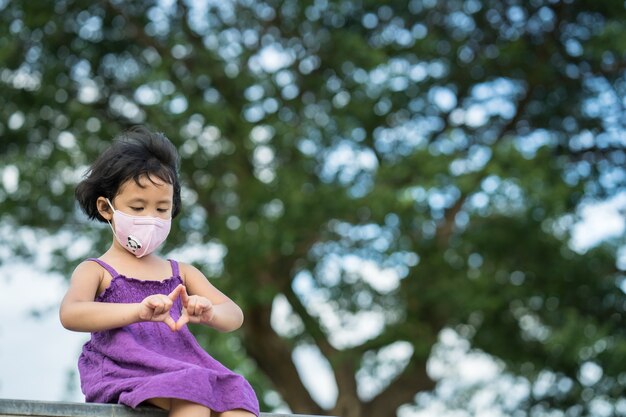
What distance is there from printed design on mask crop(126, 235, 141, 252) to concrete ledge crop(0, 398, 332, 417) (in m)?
0.45

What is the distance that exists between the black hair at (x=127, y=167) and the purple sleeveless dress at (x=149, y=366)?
21cm

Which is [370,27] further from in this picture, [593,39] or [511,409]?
[511,409]

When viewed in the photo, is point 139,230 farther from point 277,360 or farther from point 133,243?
point 277,360

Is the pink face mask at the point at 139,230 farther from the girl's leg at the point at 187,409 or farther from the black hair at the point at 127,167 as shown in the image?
the girl's leg at the point at 187,409

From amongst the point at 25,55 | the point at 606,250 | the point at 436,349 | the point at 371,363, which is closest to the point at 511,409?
the point at 436,349

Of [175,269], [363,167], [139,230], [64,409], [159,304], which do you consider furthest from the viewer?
[363,167]

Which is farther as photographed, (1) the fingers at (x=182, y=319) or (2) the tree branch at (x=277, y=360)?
(2) the tree branch at (x=277, y=360)

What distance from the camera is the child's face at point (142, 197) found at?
10.2 ft

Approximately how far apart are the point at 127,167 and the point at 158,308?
482 millimetres

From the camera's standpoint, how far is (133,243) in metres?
3.09

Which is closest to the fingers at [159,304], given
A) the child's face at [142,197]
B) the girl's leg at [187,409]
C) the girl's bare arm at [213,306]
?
the girl's bare arm at [213,306]

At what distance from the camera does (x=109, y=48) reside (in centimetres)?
1170

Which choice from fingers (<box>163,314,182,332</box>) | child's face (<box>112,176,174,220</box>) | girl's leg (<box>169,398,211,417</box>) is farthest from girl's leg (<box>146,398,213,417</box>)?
child's face (<box>112,176,174,220</box>)

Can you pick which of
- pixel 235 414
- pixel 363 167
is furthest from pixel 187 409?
pixel 363 167
